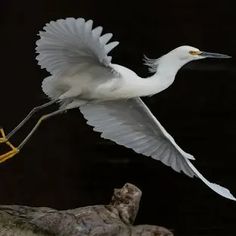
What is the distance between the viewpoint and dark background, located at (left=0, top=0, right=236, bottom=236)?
2.79 m

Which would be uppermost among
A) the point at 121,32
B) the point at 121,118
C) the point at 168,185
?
the point at 121,32

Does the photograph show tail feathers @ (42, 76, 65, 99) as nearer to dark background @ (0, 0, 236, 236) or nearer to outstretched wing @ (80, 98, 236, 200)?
outstretched wing @ (80, 98, 236, 200)

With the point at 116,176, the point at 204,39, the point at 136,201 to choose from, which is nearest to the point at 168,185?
the point at 116,176

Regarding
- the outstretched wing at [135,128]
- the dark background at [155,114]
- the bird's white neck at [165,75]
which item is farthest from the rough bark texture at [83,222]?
the dark background at [155,114]

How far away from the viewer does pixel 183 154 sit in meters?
2.12

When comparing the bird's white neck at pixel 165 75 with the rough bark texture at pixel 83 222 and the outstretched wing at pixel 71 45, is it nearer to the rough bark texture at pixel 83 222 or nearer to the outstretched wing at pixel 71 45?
the outstretched wing at pixel 71 45

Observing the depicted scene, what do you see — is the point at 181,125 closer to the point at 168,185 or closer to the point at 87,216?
the point at 168,185

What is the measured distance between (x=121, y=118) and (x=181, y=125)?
645 mm

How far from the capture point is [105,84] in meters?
2.04

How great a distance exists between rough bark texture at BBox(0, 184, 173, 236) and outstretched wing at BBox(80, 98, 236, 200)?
158 mm

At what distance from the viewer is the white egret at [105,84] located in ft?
6.18

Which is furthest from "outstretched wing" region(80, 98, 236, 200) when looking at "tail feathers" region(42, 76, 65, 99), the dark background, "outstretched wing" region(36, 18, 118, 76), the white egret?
the dark background

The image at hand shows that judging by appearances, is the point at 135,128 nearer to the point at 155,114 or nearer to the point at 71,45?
the point at 71,45

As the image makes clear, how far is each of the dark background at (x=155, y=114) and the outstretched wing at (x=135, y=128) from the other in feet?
1.93
